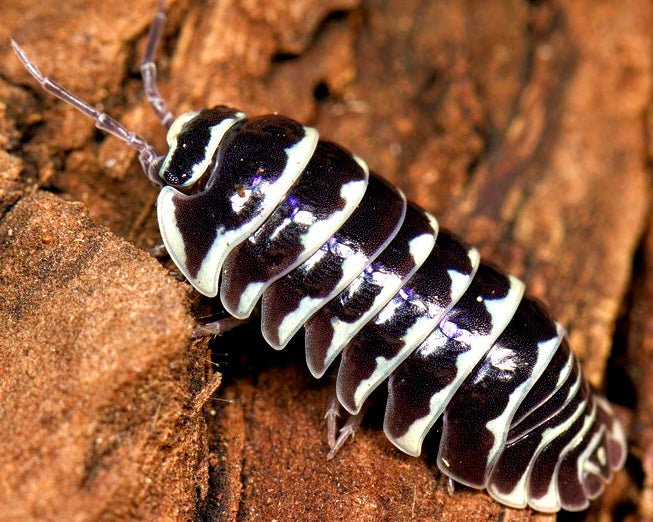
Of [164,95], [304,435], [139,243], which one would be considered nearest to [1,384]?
[139,243]

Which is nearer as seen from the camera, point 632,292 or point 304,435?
point 304,435

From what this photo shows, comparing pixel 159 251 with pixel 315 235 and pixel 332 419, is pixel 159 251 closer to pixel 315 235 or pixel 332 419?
pixel 315 235

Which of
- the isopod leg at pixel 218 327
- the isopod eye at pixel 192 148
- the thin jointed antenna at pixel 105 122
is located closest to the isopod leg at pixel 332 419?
the isopod leg at pixel 218 327

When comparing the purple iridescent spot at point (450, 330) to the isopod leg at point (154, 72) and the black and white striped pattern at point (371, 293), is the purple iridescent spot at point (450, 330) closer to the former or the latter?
the black and white striped pattern at point (371, 293)

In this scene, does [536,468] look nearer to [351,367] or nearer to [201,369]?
[351,367]

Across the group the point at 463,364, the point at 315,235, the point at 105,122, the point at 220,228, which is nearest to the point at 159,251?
the point at 220,228

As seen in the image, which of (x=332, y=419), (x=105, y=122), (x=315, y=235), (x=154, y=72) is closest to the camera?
(x=315, y=235)

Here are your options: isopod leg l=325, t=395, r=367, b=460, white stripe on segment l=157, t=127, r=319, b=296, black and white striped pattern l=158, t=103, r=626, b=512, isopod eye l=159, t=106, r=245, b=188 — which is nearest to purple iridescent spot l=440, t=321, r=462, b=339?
black and white striped pattern l=158, t=103, r=626, b=512
